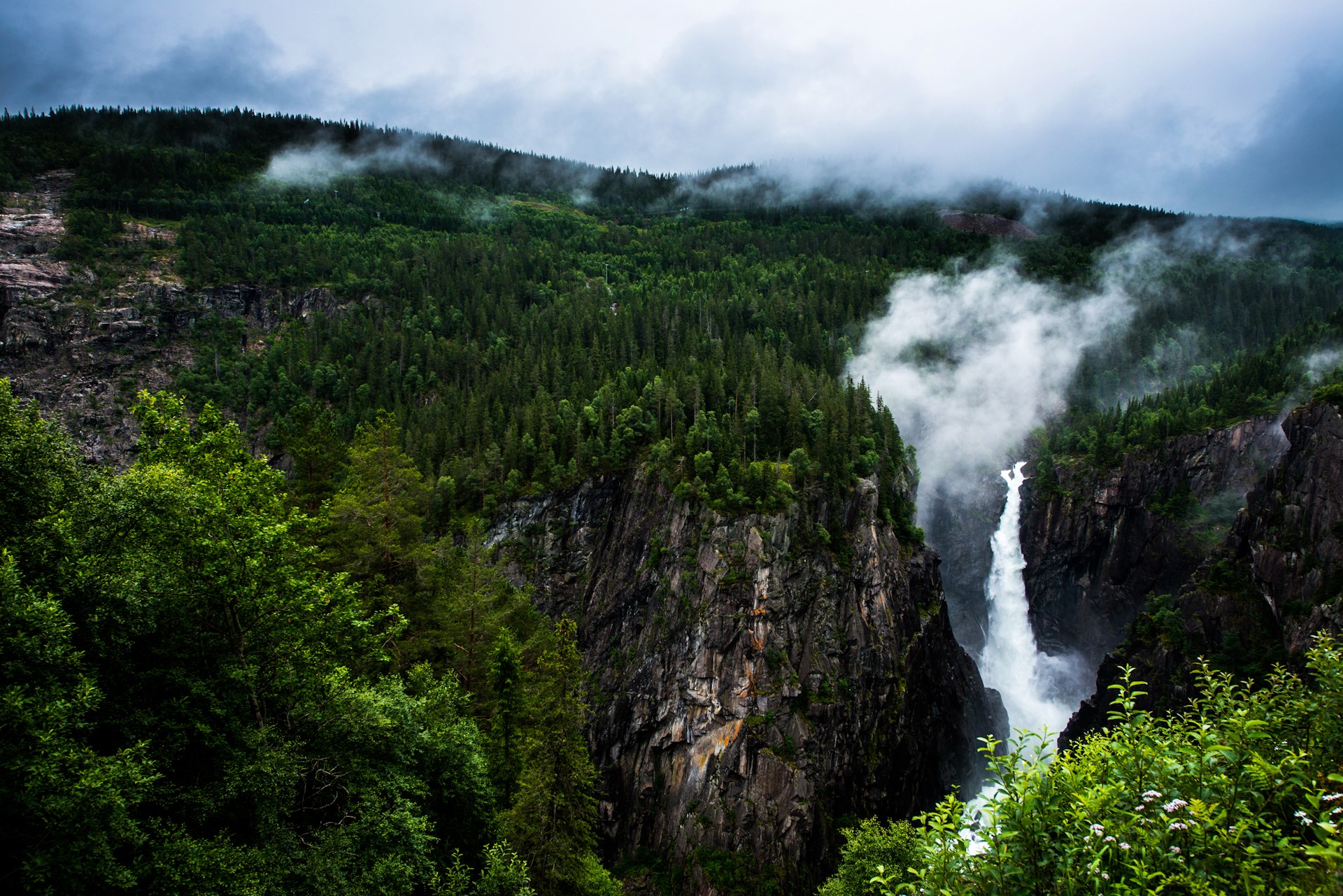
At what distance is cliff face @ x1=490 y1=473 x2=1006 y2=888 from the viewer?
61.2 meters

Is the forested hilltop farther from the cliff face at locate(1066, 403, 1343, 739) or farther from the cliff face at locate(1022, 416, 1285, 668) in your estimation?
the cliff face at locate(1066, 403, 1343, 739)

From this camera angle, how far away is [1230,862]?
273 inches

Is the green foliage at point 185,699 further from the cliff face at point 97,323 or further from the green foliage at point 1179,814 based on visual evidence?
the cliff face at point 97,323

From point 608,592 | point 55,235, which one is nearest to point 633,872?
point 608,592

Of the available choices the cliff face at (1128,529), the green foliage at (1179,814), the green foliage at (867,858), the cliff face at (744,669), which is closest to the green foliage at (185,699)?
the green foliage at (1179,814)

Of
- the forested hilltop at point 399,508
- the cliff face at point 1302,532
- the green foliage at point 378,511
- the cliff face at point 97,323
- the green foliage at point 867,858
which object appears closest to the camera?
the forested hilltop at point 399,508

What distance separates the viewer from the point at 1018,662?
3952 inches

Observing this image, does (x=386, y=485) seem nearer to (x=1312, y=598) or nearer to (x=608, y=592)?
(x=608, y=592)

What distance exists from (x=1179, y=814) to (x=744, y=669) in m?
60.7

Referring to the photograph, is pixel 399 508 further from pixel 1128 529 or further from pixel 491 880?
pixel 1128 529

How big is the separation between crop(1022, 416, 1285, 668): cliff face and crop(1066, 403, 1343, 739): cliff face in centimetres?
2611

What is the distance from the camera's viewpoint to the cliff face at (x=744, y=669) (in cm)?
6116

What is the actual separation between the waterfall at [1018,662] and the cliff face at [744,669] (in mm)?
18947

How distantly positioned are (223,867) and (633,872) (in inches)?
2110
